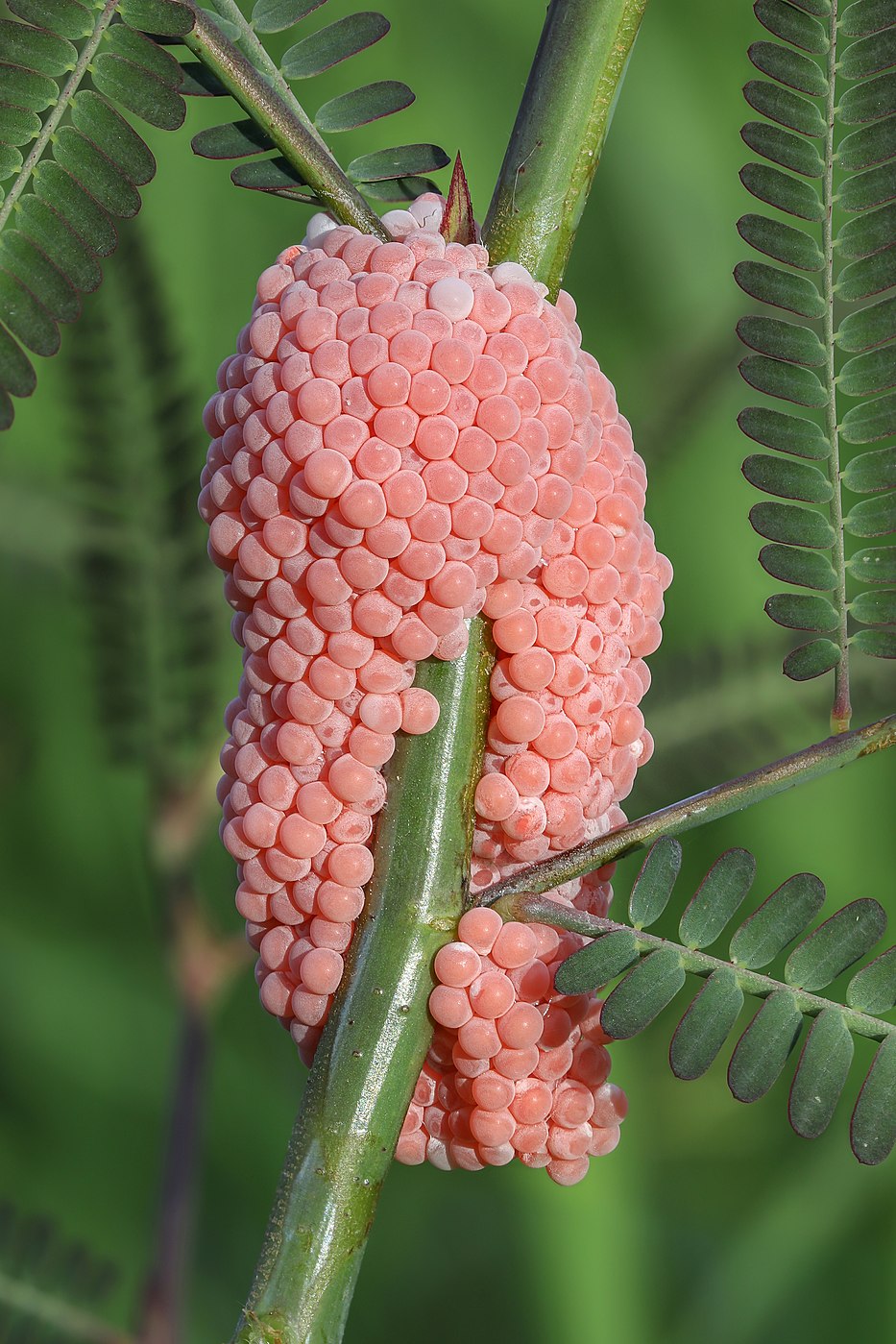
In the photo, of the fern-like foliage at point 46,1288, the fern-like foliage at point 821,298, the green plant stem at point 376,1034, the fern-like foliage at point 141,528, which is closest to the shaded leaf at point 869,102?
the fern-like foliage at point 821,298

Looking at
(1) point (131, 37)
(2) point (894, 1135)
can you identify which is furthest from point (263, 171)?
(2) point (894, 1135)

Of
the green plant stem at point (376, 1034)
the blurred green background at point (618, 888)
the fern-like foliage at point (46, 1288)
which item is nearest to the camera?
the green plant stem at point (376, 1034)

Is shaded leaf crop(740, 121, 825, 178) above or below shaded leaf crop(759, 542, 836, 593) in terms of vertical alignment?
above

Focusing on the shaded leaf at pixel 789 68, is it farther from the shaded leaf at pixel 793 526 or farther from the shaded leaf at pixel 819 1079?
the shaded leaf at pixel 819 1079

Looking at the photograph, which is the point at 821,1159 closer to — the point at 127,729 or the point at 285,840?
the point at 127,729

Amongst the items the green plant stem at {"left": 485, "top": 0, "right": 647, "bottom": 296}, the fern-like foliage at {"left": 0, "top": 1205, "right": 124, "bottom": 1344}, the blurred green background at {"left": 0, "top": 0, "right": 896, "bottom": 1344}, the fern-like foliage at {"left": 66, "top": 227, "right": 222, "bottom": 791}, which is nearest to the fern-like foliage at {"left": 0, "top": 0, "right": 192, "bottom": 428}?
the green plant stem at {"left": 485, "top": 0, "right": 647, "bottom": 296}

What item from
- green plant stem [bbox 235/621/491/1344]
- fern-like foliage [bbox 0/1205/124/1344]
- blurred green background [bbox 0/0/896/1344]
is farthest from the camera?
blurred green background [bbox 0/0/896/1344]

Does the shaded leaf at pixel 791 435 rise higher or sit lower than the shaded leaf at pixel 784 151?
lower

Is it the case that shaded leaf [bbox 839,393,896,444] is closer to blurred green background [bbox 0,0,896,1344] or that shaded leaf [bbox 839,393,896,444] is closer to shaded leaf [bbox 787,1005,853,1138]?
shaded leaf [bbox 787,1005,853,1138]
